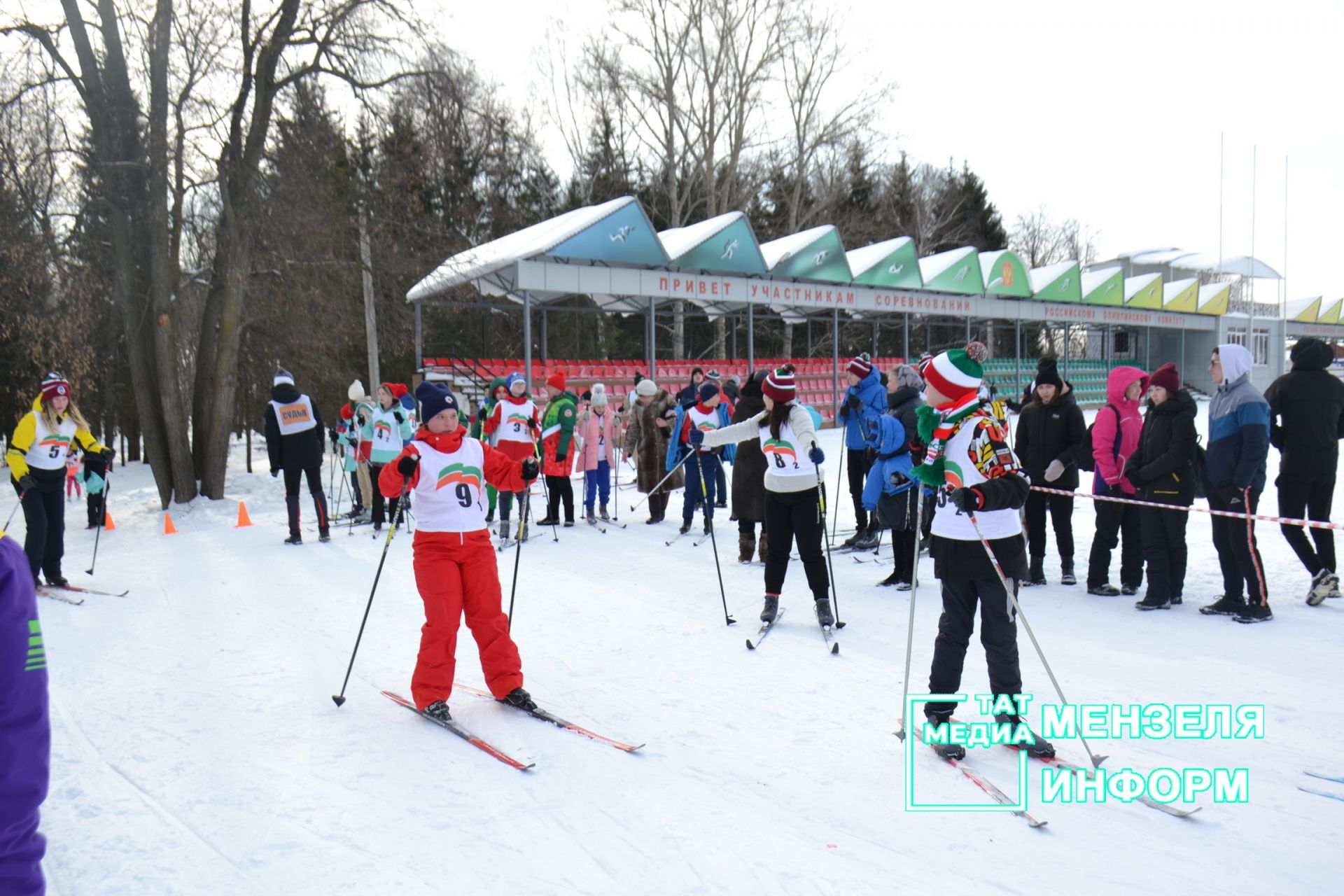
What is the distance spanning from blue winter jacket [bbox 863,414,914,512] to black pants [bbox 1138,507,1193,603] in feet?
5.78

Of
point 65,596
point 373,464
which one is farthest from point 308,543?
point 65,596

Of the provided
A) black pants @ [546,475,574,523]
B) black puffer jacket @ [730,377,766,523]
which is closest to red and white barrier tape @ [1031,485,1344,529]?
black puffer jacket @ [730,377,766,523]

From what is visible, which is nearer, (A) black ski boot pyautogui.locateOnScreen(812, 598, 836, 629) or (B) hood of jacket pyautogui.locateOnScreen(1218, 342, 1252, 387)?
(A) black ski boot pyautogui.locateOnScreen(812, 598, 836, 629)

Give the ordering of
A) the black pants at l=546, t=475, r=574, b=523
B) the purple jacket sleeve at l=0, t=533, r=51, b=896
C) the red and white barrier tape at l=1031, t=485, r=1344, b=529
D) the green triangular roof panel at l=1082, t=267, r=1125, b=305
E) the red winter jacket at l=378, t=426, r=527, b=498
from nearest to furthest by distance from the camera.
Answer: the purple jacket sleeve at l=0, t=533, r=51, b=896 → the red winter jacket at l=378, t=426, r=527, b=498 → the red and white barrier tape at l=1031, t=485, r=1344, b=529 → the black pants at l=546, t=475, r=574, b=523 → the green triangular roof panel at l=1082, t=267, r=1125, b=305

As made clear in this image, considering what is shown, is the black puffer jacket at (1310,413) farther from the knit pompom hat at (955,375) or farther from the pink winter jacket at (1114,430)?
the knit pompom hat at (955,375)

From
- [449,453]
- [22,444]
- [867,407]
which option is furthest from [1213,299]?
[22,444]

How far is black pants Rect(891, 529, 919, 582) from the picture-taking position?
25.3 feet

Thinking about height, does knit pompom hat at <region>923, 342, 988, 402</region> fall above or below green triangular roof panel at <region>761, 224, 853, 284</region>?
below

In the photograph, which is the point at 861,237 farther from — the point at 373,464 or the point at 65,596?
the point at 65,596

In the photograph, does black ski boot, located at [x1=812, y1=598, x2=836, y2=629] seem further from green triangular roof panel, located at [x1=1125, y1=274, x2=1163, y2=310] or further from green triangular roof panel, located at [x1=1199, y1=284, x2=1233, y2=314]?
green triangular roof panel, located at [x1=1199, y1=284, x2=1233, y2=314]

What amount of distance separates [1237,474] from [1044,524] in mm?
1636

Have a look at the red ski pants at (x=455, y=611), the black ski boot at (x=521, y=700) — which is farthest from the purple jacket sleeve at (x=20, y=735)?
the black ski boot at (x=521, y=700)

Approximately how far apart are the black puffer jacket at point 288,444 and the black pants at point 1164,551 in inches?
330

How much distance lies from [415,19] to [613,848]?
46.9 feet
